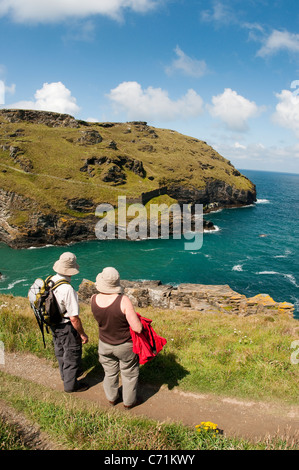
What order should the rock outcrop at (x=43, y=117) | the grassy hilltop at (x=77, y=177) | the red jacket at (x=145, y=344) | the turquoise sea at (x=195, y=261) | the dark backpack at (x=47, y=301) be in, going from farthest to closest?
the rock outcrop at (x=43, y=117) → the grassy hilltop at (x=77, y=177) → the turquoise sea at (x=195, y=261) → the dark backpack at (x=47, y=301) → the red jacket at (x=145, y=344)

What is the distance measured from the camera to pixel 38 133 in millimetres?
103625

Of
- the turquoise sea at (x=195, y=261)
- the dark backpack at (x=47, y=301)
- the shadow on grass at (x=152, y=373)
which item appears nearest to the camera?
the dark backpack at (x=47, y=301)

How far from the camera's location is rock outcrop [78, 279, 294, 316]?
23.0 m

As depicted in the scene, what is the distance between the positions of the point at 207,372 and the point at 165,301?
2002cm

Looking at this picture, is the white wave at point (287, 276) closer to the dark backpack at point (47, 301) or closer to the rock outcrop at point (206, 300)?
the rock outcrop at point (206, 300)

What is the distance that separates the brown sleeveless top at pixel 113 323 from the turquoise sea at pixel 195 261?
36.3 meters

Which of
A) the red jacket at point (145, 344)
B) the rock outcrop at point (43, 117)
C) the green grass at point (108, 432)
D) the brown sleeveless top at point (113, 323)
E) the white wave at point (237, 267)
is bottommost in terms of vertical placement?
the white wave at point (237, 267)

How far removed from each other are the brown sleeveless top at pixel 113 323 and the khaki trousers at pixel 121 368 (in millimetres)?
181

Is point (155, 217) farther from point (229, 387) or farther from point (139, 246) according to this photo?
point (229, 387)

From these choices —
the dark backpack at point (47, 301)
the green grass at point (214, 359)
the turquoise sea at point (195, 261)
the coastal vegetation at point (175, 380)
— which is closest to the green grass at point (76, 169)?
the turquoise sea at point (195, 261)

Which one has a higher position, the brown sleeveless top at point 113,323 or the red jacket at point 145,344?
the brown sleeveless top at point 113,323

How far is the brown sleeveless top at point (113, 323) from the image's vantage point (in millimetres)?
5738

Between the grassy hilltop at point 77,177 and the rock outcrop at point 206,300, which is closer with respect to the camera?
the rock outcrop at point 206,300

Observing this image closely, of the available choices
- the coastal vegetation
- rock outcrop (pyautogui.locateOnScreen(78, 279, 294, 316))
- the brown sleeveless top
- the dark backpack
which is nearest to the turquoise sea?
rock outcrop (pyautogui.locateOnScreen(78, 279, 294, 316))
